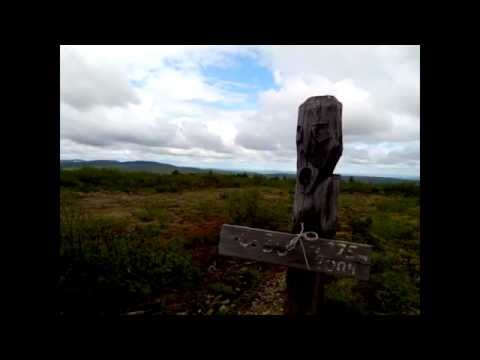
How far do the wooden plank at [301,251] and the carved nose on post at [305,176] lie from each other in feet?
1.30

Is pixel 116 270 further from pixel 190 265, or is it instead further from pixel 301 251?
pixel 301 251

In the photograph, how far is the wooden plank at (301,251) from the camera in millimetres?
1747

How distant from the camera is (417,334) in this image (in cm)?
160

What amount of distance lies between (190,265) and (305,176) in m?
2.60

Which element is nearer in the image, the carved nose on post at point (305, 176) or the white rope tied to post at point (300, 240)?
the white rope tied to post at point (300, 240)

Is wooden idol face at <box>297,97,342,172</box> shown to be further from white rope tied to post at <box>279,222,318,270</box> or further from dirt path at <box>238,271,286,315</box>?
dirt path at <box>238,271,286,315</box>

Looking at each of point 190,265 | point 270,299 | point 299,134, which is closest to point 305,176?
point 299,134

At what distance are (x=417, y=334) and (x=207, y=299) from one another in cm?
236

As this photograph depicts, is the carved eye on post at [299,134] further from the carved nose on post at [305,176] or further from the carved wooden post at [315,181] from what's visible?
the carved nose on post at [305,176]

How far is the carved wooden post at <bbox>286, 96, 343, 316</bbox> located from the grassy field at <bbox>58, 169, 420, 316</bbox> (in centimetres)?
120

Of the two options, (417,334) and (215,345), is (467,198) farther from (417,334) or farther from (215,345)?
(215,345)

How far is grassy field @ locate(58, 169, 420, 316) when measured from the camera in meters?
3.11

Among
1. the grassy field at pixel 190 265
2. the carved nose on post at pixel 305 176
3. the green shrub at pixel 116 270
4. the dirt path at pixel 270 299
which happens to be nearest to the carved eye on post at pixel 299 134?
the carved nose on post at pixel 305 176

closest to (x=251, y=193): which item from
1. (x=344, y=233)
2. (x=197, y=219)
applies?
(x=197, y=219)
